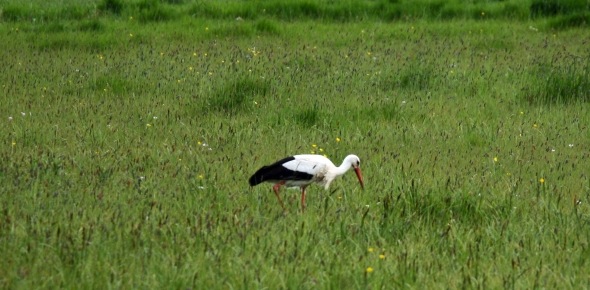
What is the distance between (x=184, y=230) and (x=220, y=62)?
7318 millimetres

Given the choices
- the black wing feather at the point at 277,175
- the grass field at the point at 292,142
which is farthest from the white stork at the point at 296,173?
the grass field at the point at 292,142

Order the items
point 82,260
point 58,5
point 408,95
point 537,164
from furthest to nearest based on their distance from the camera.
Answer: point 58,5 → point 408,95 → point 537,164 → point 82,260

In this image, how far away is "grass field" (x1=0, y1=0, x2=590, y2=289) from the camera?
17.4 feet

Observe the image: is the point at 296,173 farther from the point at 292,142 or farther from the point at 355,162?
the point at 292,142

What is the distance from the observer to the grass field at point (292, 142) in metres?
5.32

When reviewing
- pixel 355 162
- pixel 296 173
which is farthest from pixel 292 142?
pixel 296 173

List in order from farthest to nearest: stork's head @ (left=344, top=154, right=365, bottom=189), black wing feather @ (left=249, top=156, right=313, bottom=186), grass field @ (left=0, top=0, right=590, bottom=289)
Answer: stork's head @ (left=344, top=154, right=365, bottom=189) → black wing feather @ (left=249, top=156, right=313, bottom=186) → grass field @ (left=0, top=0, right=590, bottom=289)

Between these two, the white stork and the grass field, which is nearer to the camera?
the grass field

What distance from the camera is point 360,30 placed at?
50.8 ft

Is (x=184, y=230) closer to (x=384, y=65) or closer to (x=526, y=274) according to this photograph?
(x=526, y=274)

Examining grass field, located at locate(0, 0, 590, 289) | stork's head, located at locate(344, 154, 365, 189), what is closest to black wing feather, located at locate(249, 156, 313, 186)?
grass field, located at locate(0, 0, 590, 289)

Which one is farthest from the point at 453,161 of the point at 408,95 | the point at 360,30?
the point at 360,30

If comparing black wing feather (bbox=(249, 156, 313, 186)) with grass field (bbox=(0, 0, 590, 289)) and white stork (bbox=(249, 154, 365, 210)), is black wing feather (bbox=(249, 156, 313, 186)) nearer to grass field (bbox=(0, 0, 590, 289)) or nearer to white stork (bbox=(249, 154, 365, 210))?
white stork (bbox=(249, 154, 365, 210))

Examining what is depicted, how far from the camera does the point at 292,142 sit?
8.88 metres
